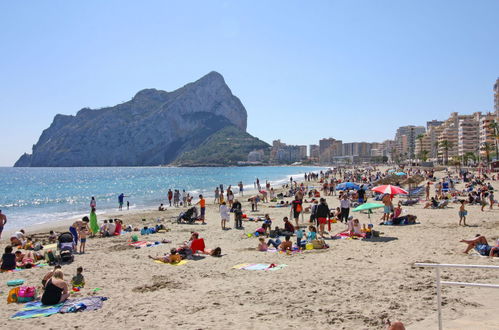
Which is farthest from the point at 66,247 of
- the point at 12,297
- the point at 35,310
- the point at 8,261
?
the point at 35,310

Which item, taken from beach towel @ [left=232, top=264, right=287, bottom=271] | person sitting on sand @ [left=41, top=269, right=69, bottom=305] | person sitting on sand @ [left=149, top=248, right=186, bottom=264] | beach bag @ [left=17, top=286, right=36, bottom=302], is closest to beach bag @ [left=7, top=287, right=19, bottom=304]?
beach bag @ [left=17, top=286, right=36, bottom=302]

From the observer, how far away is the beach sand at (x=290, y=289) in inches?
239

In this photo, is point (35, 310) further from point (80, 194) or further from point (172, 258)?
point (80, 194)

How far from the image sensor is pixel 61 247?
11.6 metres

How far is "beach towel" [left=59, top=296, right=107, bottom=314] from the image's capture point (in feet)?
23.2

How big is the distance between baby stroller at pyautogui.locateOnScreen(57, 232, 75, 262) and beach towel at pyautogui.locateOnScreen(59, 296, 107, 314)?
395 cm

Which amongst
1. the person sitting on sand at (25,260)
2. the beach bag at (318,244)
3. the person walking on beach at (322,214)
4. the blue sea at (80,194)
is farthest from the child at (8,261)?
the blue sea at (80,194)

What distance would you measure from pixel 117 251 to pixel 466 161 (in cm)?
10343

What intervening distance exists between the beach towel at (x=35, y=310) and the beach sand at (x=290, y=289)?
0.62 feet

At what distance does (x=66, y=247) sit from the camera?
38.0ft

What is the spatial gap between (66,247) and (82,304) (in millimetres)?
5021

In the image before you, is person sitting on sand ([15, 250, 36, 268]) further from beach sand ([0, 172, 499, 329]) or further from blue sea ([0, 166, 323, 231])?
blue sea ([0, 166, 323, 231])

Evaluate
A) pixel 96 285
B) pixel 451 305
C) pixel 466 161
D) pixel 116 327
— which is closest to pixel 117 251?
pixel 96 285

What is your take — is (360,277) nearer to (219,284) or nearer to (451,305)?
(451,305)
